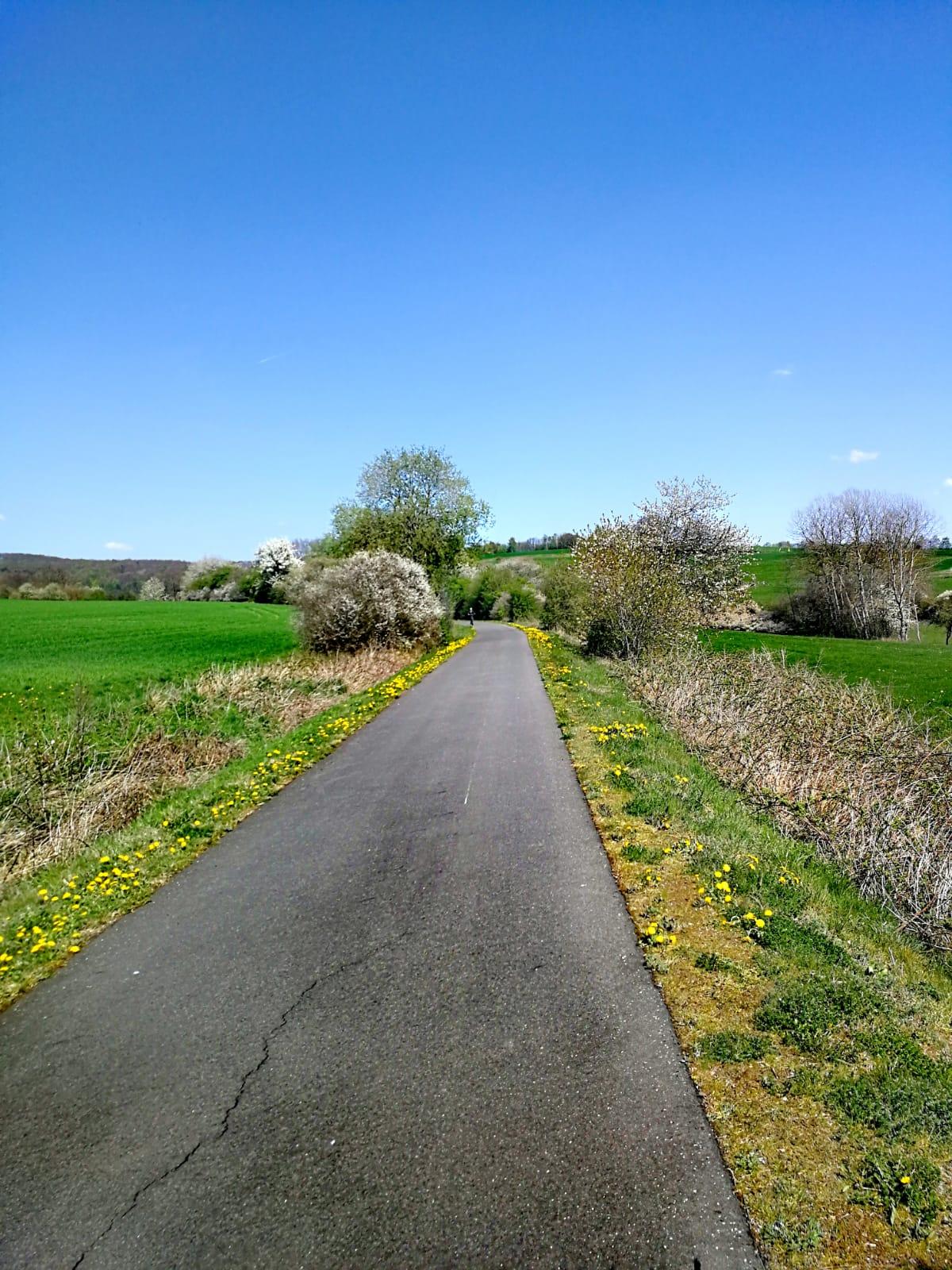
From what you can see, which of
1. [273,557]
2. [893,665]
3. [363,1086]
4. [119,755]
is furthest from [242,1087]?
[273,557]

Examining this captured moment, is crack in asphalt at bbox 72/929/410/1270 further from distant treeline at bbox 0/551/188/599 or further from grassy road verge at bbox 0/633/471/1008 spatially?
distant treeline at bbox 0/551/188/599

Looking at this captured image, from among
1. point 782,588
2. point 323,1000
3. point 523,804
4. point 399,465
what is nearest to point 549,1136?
point 323,1000

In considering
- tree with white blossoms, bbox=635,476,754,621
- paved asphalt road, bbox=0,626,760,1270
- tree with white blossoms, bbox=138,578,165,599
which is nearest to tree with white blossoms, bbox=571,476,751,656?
tree with white blossoms, bbox=635,476,754,621

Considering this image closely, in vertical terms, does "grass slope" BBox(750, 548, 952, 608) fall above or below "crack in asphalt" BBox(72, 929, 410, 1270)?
above

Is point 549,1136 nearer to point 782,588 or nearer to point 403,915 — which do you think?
point 403,915

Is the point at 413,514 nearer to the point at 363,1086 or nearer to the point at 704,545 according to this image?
the point at 704,545

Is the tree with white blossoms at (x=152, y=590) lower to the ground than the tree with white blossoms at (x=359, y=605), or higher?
higher

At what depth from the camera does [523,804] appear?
802 centimetres

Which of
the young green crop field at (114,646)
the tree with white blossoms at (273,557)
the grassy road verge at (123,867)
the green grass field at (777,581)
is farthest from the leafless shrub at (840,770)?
the tree with white blossoms at (273,557)

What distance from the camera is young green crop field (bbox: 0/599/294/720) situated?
17.7 meters

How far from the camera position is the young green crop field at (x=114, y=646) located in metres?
17.7

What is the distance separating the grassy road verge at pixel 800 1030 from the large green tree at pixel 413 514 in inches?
1221

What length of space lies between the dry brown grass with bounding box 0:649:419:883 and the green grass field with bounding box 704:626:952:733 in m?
13.7

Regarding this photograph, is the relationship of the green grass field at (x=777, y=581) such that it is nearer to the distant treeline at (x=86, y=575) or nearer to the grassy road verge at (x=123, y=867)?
the grassy road verge at (x=123, y=867)
